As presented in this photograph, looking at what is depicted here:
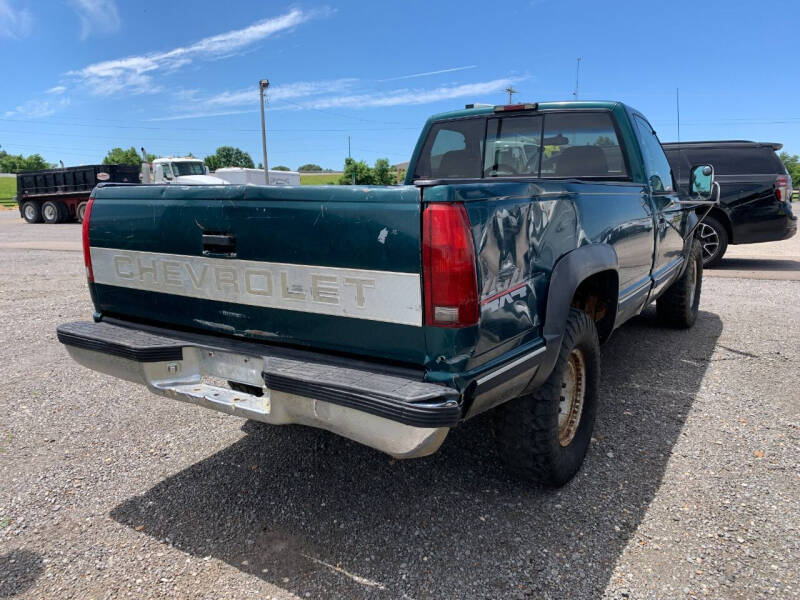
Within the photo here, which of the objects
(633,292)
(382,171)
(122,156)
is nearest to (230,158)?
(122,156)

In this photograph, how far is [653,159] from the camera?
14.4ft

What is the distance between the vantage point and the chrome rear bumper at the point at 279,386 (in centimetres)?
198

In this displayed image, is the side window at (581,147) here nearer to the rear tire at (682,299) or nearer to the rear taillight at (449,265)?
the rear tire at (682,299)

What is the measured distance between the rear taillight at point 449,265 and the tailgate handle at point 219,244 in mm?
906

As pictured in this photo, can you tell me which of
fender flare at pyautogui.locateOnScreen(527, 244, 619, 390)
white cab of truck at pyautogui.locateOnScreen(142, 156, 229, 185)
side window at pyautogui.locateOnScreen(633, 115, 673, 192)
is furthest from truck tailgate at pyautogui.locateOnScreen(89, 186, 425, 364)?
white cab of truck at pyautogui.locateOnScreen(142, 156, 229, 185)

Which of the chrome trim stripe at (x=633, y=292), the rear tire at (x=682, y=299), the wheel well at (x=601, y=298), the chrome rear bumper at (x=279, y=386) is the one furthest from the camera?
the rear tire at (x=682, y=299)

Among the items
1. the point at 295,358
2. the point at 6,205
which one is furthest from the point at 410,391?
the point at 6,205

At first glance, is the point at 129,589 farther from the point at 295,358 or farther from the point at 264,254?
the point at 264,254

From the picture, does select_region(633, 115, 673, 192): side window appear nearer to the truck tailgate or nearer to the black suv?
the truck tailgate

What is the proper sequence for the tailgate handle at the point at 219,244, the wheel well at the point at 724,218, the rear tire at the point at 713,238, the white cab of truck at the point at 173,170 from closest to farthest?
the tailgate handle at the point at 219,244
the wheel well at the point at 724,218
the rear tire at the point at 713,238
the white cab of truck at the point at 173,170

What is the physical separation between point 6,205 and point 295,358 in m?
54.0

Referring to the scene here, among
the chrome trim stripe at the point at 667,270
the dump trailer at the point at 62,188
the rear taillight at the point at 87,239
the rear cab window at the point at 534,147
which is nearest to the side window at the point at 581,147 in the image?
the rear cab window at the point at 534,147

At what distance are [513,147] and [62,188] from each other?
25715 mm

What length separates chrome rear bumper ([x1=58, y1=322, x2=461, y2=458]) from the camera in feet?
6.50
